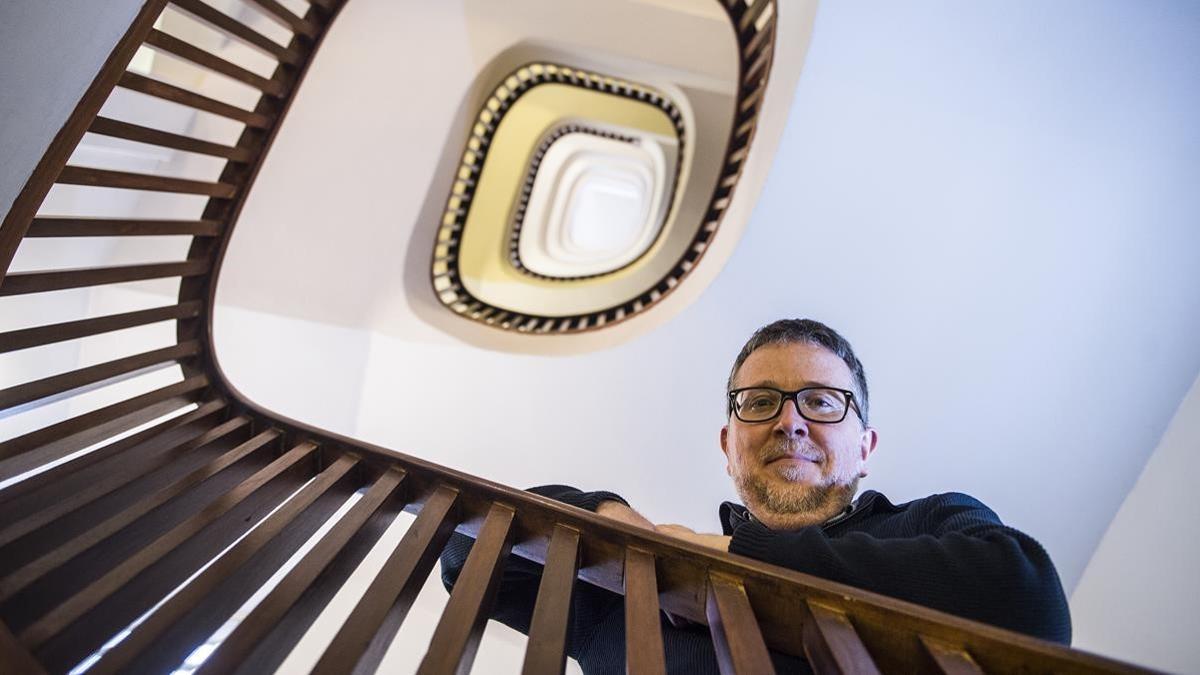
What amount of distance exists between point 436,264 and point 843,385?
281 cm

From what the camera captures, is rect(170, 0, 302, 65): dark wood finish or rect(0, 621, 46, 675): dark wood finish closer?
rect(0, 621, 46, 675): dark wood finish

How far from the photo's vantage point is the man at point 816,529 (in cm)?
70

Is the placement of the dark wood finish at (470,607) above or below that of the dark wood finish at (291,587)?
above

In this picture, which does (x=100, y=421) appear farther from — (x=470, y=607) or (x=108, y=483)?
(x=470, y=607)

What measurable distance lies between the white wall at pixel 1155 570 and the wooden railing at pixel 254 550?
5.18 ft

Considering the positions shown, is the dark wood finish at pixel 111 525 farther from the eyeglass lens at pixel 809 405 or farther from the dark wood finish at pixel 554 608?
the eyeglass lens at pixel 809 405

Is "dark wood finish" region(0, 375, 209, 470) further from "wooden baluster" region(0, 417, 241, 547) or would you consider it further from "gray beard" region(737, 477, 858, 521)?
"gray beard" region(737, 477, 858, 521)

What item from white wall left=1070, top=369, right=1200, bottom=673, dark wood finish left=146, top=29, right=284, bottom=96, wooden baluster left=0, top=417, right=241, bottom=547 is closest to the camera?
wooden baluster left=0, top=417, right=241, bottom=547

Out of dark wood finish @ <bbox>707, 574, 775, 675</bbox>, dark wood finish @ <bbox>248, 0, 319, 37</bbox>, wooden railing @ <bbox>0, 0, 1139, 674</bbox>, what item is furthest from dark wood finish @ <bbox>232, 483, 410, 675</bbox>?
dark wood finish @ <bbox>248, 0, 319, 37</bbox>

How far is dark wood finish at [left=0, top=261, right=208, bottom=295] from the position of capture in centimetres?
116

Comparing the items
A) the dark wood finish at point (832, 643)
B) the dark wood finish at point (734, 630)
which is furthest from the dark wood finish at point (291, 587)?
the dark wood finish at point (832, 643)

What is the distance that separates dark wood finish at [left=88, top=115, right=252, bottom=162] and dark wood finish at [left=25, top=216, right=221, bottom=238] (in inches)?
7.2

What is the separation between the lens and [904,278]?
78.4 inches

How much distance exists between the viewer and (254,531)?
3.08 feet
